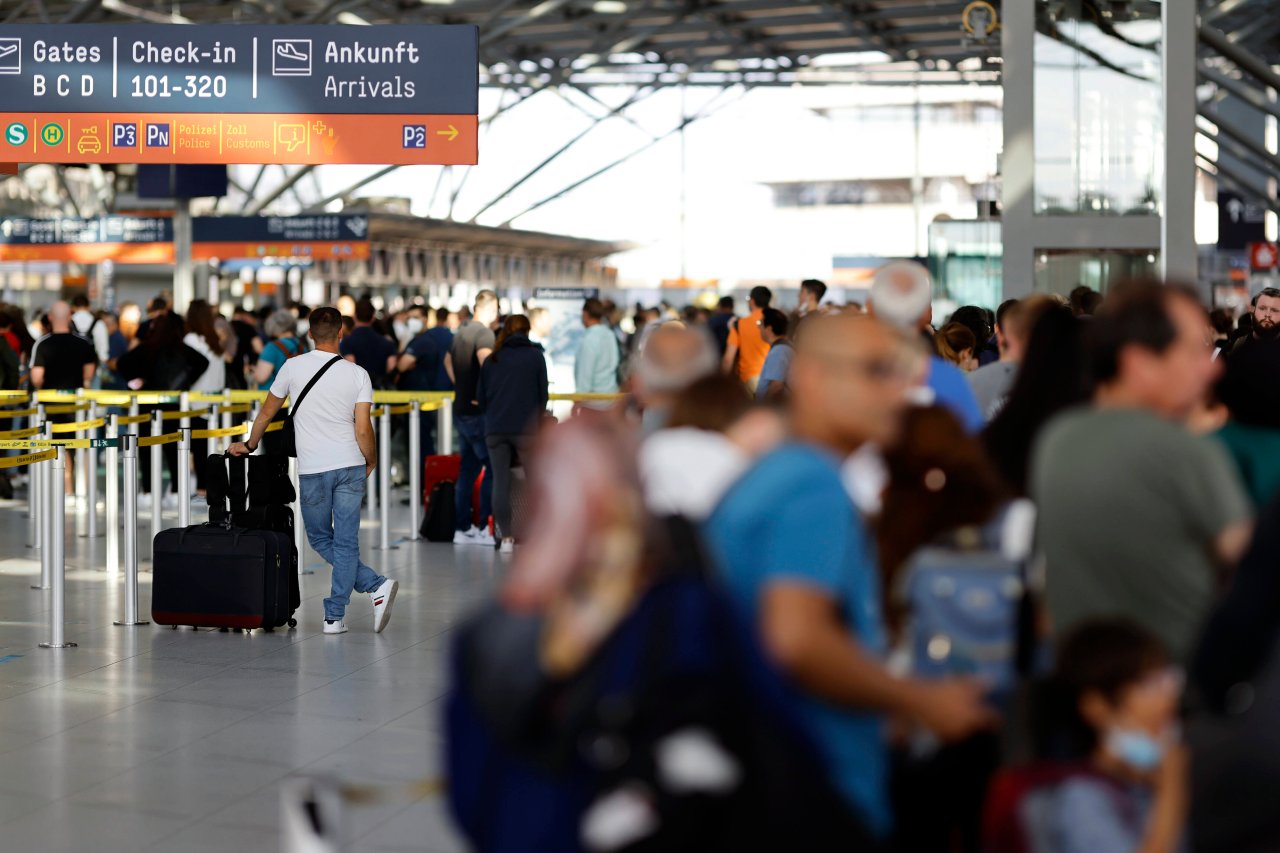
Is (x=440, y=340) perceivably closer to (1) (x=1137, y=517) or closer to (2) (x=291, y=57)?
(2) (x=291, y=57)

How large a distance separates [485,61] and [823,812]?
34.9 m

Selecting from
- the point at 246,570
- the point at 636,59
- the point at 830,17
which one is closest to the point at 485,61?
the point at 636,59

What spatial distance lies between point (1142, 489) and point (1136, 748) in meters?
0.47

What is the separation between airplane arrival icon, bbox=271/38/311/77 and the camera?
12.5 m

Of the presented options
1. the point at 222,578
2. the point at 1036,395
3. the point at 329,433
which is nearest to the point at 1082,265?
the point at 329,433

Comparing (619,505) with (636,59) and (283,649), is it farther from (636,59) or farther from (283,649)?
(636,59)

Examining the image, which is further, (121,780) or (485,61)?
(485,61)

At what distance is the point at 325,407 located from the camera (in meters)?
8.66

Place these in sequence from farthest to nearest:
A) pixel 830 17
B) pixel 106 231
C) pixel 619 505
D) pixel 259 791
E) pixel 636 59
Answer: pixel 636 59 → pixel 830 17 → pixel 106 231 → pixel 259 791 → pixel 619 505

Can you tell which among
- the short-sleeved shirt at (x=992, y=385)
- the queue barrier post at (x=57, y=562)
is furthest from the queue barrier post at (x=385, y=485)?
the short-sleeved shirt at (x=992, y=385)

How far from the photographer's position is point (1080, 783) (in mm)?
3105

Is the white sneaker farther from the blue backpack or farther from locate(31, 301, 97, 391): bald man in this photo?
locate(31, 301, 97, 391): bald man

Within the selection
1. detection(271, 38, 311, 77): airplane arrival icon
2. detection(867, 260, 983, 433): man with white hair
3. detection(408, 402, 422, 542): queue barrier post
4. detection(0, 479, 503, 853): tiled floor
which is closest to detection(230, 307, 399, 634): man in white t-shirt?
detection(0, 479, 503, 853): tiled floor

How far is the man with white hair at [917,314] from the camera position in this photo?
487 centimetres
